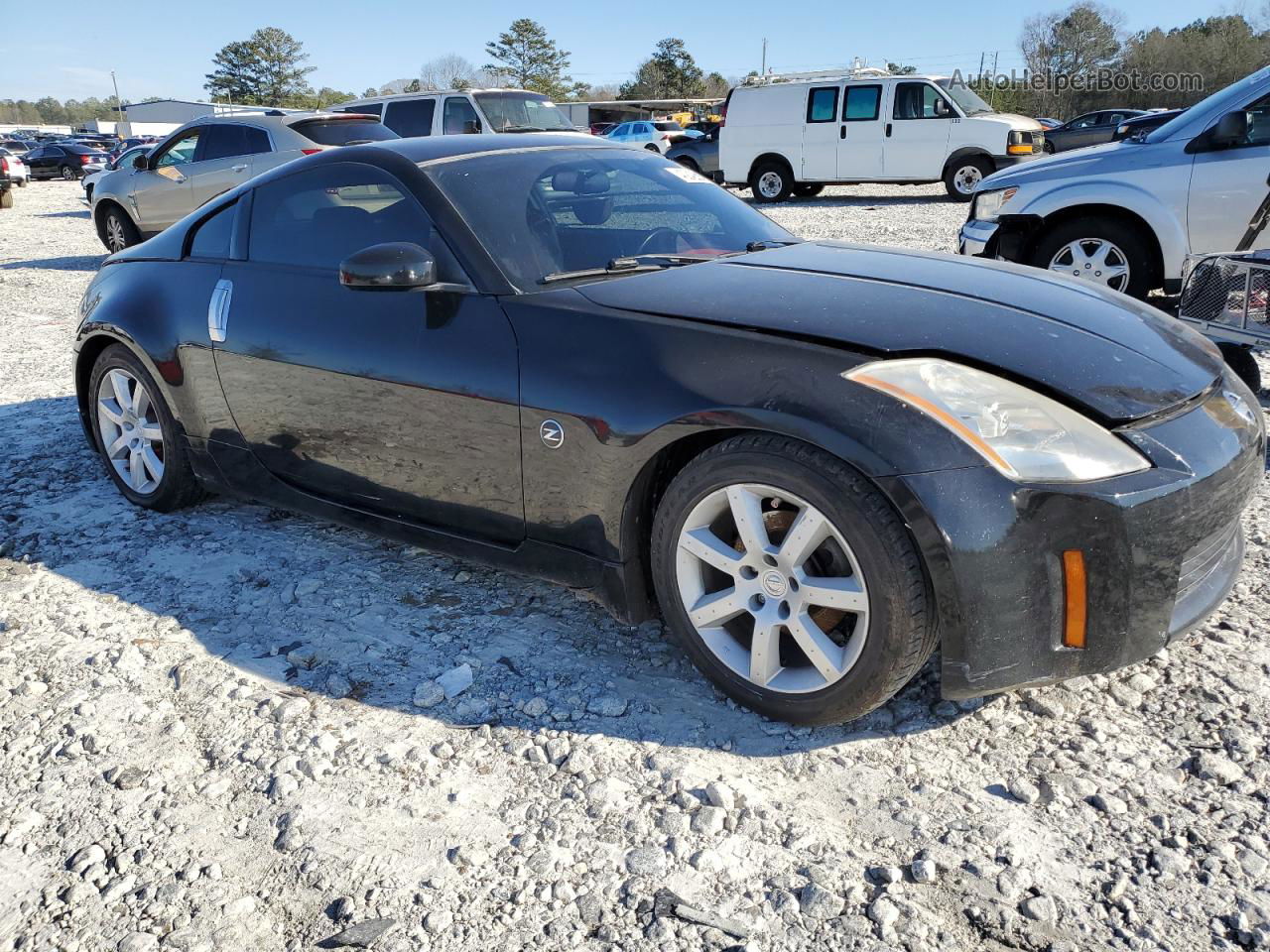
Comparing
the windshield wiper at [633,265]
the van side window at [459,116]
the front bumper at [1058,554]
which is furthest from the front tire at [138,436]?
the van side window at [459,116]

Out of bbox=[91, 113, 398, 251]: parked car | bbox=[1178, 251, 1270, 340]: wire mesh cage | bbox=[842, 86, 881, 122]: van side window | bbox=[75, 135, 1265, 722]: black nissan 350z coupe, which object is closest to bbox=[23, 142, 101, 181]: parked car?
bbox=[91, 113, 398, 251]: parked car

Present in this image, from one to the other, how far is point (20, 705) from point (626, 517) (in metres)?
1.77

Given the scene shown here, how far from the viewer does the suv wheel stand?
12609 mm

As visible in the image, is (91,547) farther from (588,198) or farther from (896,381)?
(896,381)

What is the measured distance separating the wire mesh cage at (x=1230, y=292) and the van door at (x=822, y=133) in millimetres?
12390

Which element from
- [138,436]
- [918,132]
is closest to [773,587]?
[138,436]

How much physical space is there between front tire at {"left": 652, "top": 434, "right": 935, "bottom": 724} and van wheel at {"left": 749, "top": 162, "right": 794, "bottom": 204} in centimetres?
1539

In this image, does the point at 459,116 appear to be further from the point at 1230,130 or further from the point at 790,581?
the point at 790,581

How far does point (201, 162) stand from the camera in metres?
12.0

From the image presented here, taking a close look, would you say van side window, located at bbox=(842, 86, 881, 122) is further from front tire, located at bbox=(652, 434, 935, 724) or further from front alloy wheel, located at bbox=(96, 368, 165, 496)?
front tire, located at bbox=(652, 434, 935, 724)

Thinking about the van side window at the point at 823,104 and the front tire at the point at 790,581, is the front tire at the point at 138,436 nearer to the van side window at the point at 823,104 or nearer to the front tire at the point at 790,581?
the front tire at the point at 790,581

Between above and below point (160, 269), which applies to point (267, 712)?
below

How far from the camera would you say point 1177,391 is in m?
2.50

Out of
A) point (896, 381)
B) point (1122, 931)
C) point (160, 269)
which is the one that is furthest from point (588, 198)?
point (1122, 931)
